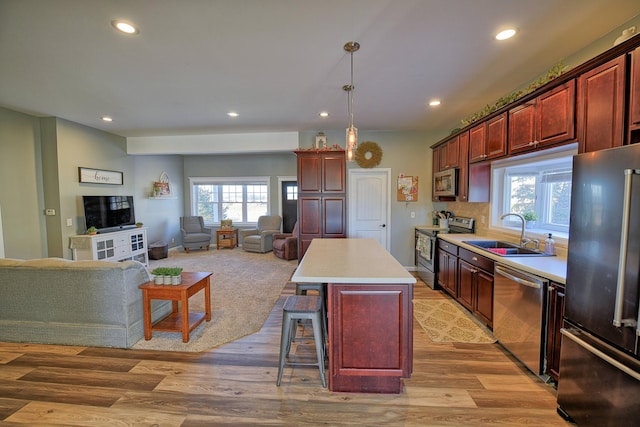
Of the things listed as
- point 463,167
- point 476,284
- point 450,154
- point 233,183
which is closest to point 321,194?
point 450,154

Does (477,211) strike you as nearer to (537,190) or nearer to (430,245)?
(430,245)

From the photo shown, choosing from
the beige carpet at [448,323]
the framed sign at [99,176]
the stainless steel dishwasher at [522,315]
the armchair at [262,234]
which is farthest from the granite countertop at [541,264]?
the framed sign at [99,176]

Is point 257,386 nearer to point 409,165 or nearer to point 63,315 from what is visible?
point 63,315

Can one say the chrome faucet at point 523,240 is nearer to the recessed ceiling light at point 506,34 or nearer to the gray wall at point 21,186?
the recessed ceiling light at point 506,34

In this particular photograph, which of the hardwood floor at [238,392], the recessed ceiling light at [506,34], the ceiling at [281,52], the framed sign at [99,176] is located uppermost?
the ceiling at [281,52]

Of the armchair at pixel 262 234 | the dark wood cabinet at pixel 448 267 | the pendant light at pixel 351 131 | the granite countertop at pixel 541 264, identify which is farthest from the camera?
the armchair at pixel 262 234

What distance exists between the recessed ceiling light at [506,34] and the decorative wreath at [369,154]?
2981 millimetres

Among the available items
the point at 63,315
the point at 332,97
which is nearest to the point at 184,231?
the point at 63,315

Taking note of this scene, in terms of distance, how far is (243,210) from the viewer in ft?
26.7

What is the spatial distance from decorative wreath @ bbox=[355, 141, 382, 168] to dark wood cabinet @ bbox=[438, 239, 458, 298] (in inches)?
73.9

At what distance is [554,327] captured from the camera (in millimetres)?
2002

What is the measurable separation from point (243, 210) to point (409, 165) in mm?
4950

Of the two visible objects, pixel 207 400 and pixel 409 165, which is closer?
pixel 207 400

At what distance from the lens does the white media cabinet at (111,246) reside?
4.64m
